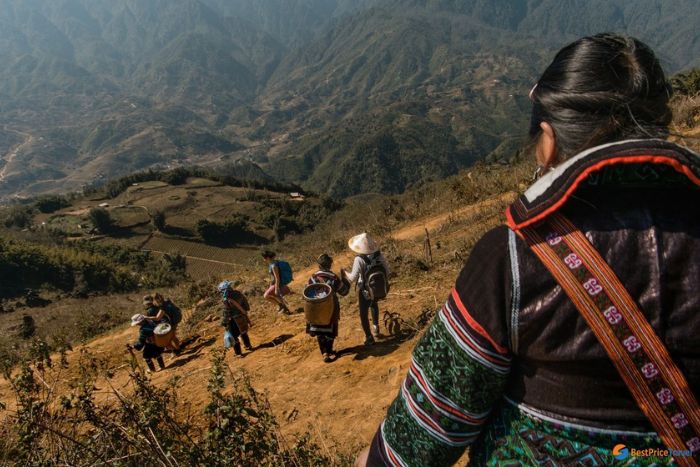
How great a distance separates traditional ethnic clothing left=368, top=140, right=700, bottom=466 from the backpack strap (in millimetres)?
19

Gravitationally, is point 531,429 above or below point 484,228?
above

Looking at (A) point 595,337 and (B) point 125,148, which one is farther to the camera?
(B) point 125,148

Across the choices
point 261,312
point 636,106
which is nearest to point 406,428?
point 636,106

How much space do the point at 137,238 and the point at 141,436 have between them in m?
58.7

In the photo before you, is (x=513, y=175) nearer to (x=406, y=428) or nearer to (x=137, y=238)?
(x=406, y=428)

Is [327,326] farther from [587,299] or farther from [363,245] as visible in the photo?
[587,299]

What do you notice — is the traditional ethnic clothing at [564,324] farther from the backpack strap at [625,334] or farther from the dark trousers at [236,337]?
the dark trousers at [236,337]

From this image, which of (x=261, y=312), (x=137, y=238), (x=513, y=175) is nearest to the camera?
(x=261, y=312)

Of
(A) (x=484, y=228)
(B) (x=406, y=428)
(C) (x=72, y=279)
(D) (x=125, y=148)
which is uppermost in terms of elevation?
(B) (x=406, y=428)

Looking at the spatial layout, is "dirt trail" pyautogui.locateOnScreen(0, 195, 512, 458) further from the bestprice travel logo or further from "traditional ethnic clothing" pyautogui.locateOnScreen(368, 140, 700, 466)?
the bestprice travel logo

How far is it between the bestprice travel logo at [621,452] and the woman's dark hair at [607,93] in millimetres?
712

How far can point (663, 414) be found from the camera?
950 mm

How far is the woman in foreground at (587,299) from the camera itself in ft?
2.97

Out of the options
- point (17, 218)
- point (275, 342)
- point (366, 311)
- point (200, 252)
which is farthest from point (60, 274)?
point (366, 311)
